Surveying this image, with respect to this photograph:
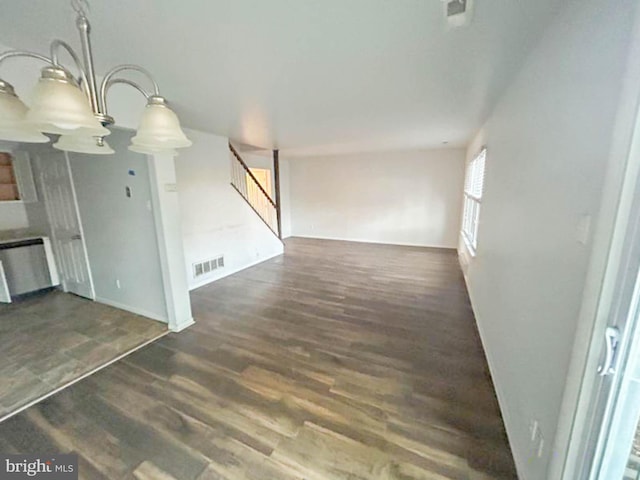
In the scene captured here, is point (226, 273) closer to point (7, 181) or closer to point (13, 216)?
point (13, 216)

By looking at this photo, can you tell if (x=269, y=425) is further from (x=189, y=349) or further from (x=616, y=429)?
(x=616, y=429)

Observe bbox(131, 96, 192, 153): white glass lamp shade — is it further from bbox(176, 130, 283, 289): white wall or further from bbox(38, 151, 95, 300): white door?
bbox(38, 151, 95, 300): white door

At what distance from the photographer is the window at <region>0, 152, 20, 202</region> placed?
3.64 meters

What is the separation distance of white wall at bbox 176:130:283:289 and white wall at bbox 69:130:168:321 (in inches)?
33.6

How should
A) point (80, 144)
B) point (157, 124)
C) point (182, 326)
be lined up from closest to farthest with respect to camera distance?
Answer: point (157, 124) → point (80, 144) → point (182, 326)

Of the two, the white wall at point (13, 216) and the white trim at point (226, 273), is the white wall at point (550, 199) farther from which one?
the white wall at point (13, 216)

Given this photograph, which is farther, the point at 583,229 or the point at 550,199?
the point at 550,199

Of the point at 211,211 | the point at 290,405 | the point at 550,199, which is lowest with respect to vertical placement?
the point at 290,405

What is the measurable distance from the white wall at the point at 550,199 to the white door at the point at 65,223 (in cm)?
486

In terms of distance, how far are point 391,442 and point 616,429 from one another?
3.76 ft

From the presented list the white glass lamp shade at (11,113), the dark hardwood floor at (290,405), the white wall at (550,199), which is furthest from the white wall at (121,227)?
the white wall at (550,199)

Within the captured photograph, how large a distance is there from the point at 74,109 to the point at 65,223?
392cm

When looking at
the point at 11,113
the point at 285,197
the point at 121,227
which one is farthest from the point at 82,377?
the point at 285,197

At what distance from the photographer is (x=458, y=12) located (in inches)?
48.8
